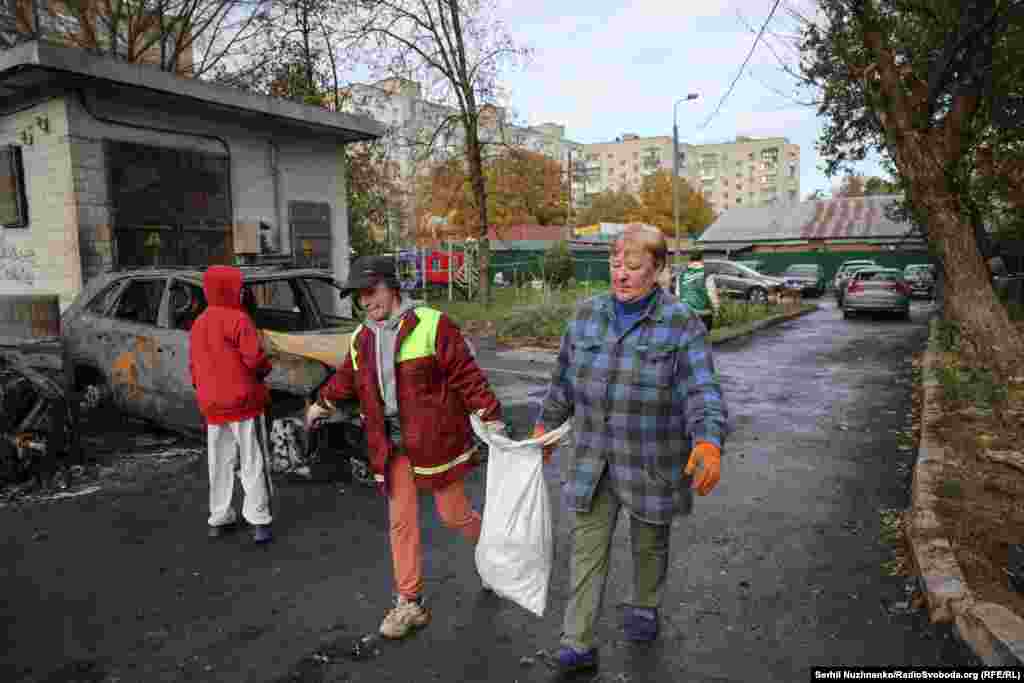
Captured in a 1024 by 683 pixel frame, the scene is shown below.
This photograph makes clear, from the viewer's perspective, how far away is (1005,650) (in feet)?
9.45

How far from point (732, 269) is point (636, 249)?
27.9 meters

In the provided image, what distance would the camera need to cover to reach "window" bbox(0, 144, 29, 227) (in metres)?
8.99

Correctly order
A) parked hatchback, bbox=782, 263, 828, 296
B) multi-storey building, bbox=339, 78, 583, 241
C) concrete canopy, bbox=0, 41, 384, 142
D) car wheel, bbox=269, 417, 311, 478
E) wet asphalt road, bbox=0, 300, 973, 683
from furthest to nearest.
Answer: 1. parked hatchback, bbox=782, 263, 828, 296
2. multi-storey building, bbox=339, 78, 583, 241
3. concrete canopy, bbox=0, 41, 384, 142
4. car wheel, bbox=269, 417, 311, 478
5. wet asphalt road, bbox=0, 300, 973, 683

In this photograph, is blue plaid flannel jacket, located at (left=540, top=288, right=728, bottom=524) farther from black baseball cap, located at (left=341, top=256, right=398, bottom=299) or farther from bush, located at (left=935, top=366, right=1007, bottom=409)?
bush, located at (left=935, top=366, right=1007, bottom=409)

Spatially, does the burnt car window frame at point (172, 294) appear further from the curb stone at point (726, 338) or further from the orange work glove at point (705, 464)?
the curb stone at point (726, 338)

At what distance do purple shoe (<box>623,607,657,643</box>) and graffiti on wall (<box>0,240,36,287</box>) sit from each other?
9164 millimetres

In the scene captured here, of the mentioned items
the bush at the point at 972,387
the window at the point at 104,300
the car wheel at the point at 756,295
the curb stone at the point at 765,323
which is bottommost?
the curb stone at the point at 765,323

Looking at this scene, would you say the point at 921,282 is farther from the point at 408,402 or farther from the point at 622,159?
the point at 622,159

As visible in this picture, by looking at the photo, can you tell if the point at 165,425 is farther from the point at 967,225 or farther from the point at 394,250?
the point at 394,250

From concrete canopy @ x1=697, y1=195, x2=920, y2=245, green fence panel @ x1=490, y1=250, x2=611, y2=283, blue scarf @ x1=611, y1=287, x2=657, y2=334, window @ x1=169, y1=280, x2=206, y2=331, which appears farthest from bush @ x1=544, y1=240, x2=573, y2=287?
blue scarf @ x1=611, y1=287, x2=657, y2=334

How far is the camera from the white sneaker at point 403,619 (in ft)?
10.9

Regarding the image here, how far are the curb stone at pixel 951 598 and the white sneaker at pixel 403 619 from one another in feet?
Result: 7.80

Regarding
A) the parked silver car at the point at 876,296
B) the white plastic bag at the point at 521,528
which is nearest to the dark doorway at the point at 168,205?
the white plastic bag at the point at 521,528

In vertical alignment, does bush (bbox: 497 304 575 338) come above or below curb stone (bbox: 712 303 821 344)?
above
